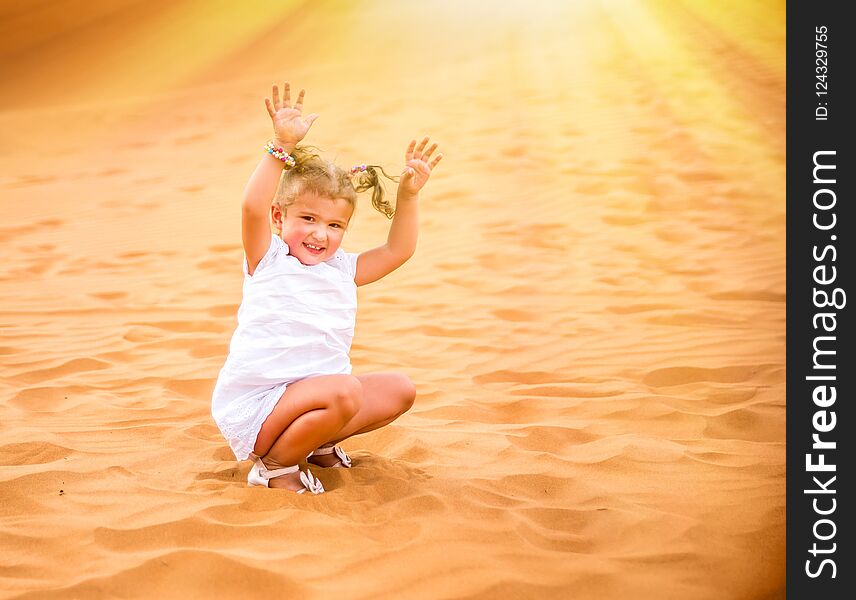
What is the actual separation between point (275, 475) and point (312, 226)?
0.84m

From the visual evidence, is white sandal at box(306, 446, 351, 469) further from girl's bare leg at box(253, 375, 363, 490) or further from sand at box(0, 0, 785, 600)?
girl's bare leg at box(253, 375, 363, 490)

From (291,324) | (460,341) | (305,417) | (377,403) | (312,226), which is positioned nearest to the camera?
(305,417)

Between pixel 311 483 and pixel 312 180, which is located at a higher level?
pixel 312 180

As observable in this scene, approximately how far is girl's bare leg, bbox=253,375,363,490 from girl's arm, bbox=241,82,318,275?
488 mm

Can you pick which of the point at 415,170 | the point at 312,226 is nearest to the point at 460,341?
the point at 415,170

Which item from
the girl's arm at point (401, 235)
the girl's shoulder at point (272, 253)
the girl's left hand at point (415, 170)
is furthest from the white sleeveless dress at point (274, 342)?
the girl's left hand at point (415, 170)

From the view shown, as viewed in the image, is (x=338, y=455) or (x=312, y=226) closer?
(x=312, y=226)

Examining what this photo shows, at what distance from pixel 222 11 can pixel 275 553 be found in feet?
78.7

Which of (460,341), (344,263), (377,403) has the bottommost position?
(460,341)

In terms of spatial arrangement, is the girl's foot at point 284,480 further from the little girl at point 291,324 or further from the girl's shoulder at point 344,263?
the girl's shoulder at point 344,263

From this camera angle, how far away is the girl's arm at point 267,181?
2.76 meters

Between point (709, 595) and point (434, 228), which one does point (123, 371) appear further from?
point (434, 228)

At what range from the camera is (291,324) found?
9.35 ft

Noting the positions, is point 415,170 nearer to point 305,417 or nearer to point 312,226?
point 312,226
